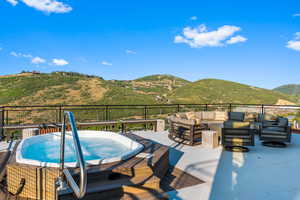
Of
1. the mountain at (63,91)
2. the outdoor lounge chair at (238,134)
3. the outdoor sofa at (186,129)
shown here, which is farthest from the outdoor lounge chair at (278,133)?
the mountain at (63,91)

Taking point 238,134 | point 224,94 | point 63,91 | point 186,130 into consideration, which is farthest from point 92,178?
point 224,94

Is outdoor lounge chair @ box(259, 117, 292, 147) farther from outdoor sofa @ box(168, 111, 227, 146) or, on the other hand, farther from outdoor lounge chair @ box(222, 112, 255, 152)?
outdoor sofa @ box(168, 111, 227, 146)

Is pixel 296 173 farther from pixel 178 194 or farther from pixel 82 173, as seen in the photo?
pixel 82 173

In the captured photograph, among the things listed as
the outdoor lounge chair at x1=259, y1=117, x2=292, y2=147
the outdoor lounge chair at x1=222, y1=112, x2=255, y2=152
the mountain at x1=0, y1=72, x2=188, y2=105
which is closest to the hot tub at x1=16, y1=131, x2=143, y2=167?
the outdoor lounge chair at x1=222, y1=112, x2=255, y2=152

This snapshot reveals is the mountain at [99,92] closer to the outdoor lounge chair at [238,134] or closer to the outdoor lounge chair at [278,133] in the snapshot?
the outdoor lounge chair at [278,133]

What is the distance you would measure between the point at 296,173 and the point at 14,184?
4603 mm

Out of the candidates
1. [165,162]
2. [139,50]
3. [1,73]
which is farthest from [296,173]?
[1,73]

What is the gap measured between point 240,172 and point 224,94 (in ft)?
89.8

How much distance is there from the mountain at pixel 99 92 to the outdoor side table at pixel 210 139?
17170 mm

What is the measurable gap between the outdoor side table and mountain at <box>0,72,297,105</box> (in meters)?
17.2

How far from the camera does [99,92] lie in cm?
2562

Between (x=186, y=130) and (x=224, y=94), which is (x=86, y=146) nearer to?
(x=186, y=130)

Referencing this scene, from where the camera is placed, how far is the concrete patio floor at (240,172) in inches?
113

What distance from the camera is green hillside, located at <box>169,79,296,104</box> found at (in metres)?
26.2
